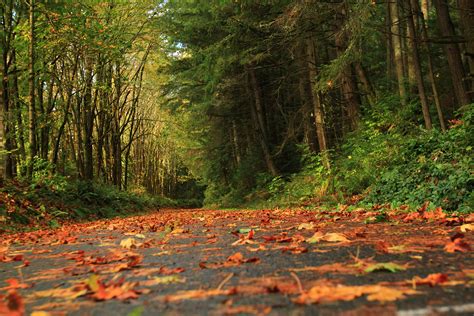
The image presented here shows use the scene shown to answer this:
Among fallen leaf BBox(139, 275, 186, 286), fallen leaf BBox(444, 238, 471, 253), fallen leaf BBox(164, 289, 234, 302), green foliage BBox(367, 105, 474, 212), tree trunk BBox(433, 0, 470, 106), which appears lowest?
fallen leaf BBox(444, 238, 471, 253)

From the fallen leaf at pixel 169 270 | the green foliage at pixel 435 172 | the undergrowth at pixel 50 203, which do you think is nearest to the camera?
the fallen leaf at pixel 169 270

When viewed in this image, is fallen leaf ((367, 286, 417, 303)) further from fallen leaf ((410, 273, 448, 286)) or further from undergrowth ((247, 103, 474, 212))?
undergrowth ((247, 103, 474, 212))

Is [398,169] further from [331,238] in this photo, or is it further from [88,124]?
[88,124]

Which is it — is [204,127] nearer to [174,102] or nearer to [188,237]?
[174,102]

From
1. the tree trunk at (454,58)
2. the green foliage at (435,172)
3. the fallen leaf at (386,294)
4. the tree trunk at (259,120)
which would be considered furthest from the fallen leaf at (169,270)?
the tree trunk at (259,120)

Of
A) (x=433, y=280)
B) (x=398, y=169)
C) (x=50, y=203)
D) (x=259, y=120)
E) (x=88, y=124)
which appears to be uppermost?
(x=88, y=124)

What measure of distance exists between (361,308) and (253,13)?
15.1 m

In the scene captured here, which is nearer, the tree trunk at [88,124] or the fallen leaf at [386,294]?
the fallen leaf at [386,294]

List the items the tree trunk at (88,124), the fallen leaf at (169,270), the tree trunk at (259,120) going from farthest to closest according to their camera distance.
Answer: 1. the tree trunk at (259,120)
2. the tree trunk at (88,124)
3. the fallen leaf at (169,270)

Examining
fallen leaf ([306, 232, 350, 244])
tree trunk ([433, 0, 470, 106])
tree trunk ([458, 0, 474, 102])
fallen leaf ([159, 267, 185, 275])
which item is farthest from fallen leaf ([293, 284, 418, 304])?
tree trunk ([433, 0, 470, 106])

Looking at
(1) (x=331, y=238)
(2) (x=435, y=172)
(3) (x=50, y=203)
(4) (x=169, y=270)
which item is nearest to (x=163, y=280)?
(4) (x=169, y=270)

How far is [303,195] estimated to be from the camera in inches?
539

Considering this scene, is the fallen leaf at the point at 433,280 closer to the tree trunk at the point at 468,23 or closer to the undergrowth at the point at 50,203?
the undergrowth at the point at 50,203

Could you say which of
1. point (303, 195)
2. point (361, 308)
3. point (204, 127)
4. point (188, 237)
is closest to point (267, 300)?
point (361, 308)
